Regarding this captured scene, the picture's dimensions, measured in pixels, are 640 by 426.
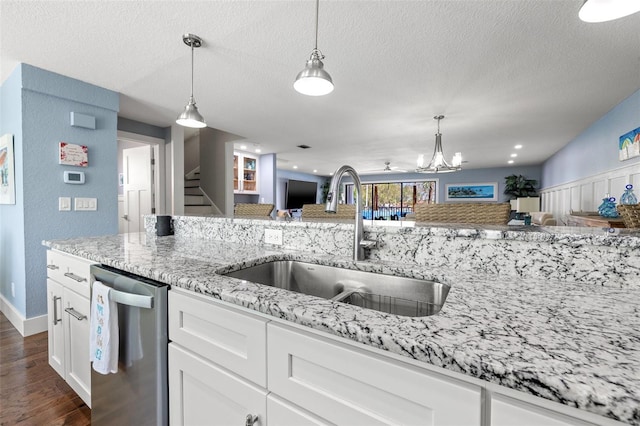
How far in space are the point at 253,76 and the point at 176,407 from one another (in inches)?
99.3

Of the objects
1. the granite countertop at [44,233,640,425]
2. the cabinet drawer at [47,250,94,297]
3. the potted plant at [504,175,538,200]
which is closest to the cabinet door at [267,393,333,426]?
the granite countertop at [44,233,640,425]

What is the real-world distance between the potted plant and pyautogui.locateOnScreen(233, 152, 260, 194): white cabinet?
23.2 ft

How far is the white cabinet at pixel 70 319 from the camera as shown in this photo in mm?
1355

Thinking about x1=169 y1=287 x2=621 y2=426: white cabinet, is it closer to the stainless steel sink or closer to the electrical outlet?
the stainless steel sink

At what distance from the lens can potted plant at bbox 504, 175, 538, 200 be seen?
26.6 feet

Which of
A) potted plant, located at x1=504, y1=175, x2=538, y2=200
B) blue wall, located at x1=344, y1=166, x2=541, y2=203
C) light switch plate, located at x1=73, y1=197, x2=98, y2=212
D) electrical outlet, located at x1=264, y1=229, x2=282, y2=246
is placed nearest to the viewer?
electrical outlet, located at x1=264, y1=229, x2=282, y2=246

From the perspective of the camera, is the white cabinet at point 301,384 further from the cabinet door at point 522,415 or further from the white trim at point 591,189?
the white trim at point 591,189

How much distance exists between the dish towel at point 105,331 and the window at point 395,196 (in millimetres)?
9438

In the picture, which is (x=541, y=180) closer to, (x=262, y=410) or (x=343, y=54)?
(x=343, y=54)

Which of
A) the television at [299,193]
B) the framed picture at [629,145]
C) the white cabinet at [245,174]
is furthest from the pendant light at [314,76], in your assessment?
the television at [299,193]

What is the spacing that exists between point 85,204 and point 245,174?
393 cm

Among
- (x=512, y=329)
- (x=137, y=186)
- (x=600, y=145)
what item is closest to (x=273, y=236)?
(x=512, y=329)

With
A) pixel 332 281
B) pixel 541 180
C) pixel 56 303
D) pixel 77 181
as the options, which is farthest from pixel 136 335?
pixel 541 180

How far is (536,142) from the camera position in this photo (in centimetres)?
521
